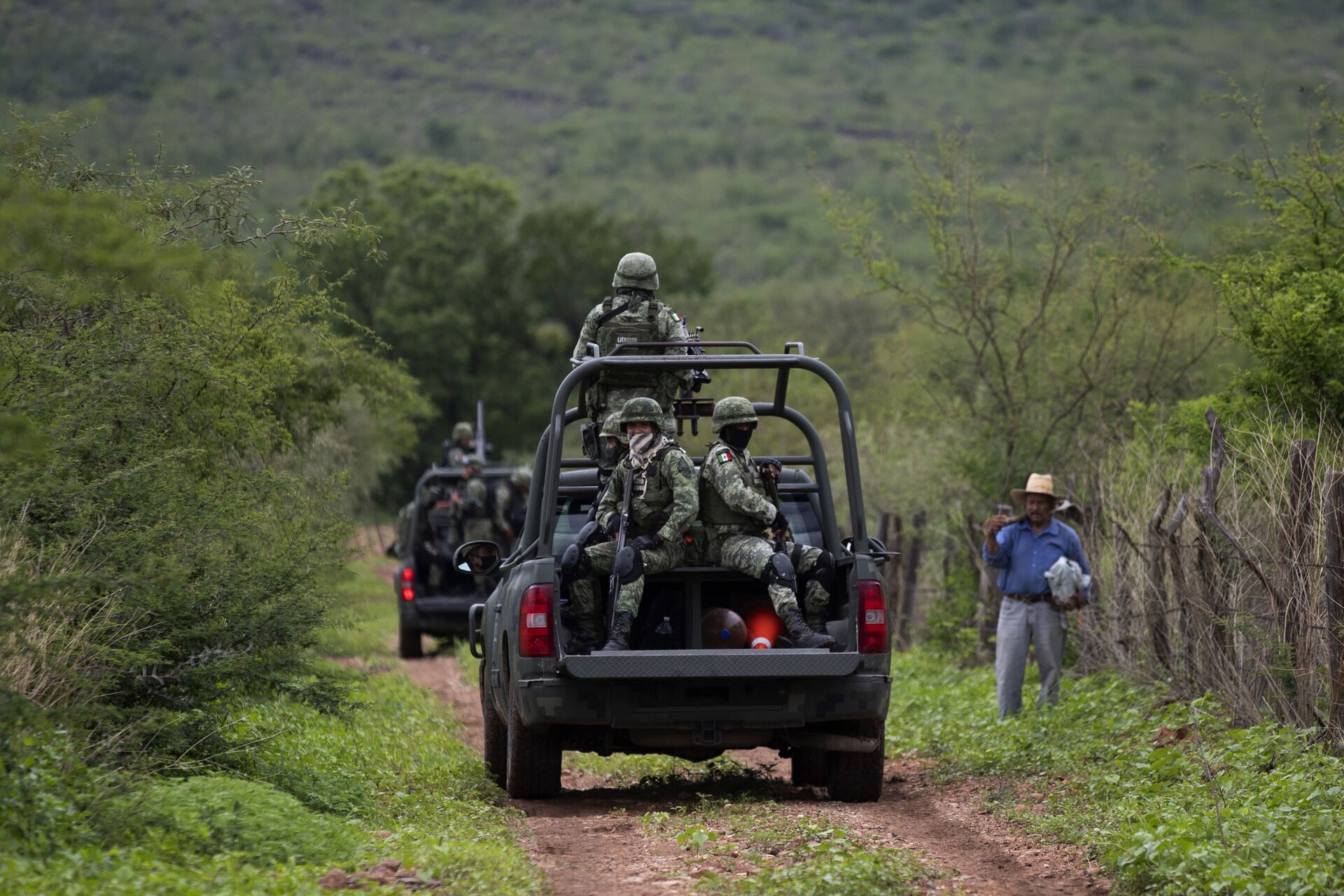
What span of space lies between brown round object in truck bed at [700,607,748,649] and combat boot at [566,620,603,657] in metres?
0.55

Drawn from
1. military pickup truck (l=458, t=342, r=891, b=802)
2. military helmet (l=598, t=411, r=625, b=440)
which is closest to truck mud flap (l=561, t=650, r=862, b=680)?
military pickup truck (l=458, t=342, r=891, b=802)

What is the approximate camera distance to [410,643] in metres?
19.4

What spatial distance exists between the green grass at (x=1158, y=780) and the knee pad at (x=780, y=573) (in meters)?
1.67

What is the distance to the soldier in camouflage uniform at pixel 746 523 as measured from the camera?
27.9 feet

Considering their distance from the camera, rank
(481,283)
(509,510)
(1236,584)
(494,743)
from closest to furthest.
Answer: (1236,584), (494,743), (509,510), (481,283)

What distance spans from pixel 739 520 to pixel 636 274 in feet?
7.94

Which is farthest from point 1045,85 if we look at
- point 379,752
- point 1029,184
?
point 379,752

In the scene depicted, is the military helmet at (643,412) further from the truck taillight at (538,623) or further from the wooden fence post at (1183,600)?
the wooden fence post at (1183,600)

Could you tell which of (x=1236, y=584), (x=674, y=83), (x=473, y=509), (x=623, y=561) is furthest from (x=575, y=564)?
(x=674, y=83)

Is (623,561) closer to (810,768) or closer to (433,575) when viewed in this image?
(810,768)

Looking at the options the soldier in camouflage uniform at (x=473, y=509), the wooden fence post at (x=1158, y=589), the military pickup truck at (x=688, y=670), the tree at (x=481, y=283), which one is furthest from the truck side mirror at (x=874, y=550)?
the tree at (x=481, y=283)

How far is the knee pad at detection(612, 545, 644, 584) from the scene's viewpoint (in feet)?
27.3

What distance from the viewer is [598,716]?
8.25 m

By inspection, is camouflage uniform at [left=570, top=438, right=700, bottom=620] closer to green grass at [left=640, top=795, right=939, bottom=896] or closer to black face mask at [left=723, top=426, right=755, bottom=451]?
black face mask at [left=723, top=426, right=755, bottom=451]
